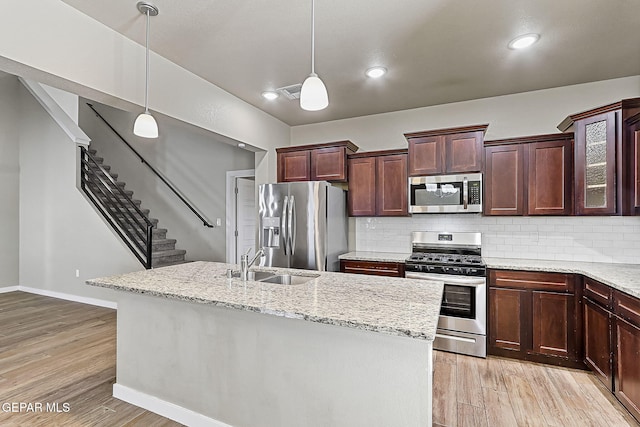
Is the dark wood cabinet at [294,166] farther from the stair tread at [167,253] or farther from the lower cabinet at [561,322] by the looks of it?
the lower cabinet at [561,322]

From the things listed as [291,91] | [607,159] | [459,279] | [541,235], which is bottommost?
[459,279]

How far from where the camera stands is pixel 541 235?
141 inches

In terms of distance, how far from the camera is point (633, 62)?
9.63ft

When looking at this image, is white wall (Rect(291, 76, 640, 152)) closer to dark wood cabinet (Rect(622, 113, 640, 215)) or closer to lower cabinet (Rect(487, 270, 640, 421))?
dark wood cabinet (Rect(622, 113, 640, 215))

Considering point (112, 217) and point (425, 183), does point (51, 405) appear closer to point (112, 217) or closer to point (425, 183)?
point (112, 217)

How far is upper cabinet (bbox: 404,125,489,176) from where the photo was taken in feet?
11.5

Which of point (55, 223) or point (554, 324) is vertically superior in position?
point (55, 223)

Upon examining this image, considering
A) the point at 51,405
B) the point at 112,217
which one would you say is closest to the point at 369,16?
the point at 51,405

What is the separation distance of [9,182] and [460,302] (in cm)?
734

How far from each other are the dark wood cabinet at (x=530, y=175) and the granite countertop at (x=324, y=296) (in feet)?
6.17

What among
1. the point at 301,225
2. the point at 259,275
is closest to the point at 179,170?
the point at 301,225

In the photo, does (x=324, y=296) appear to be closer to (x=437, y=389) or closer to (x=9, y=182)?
(x=437, y=389)

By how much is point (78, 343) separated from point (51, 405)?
1.26 m

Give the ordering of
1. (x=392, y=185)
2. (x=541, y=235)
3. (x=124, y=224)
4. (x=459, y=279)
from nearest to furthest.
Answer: (x=459, y=279), (x=541, y=235), (x=392, y=185), (x=124, y=224)
